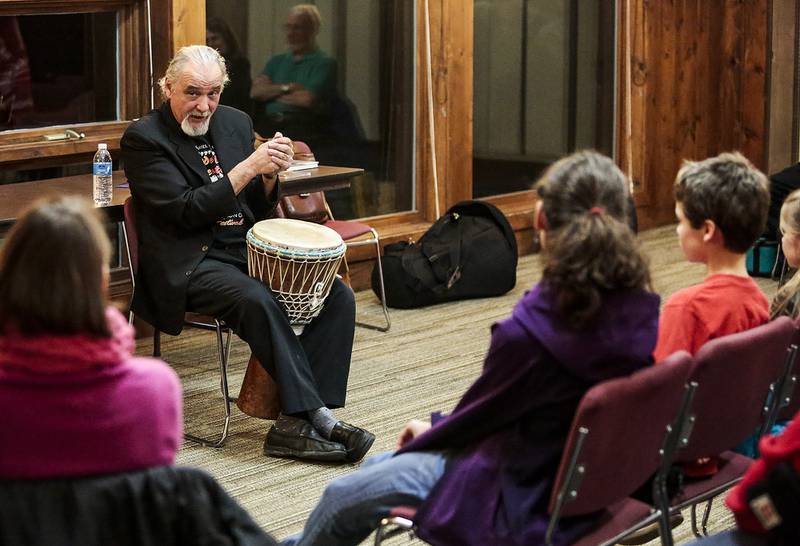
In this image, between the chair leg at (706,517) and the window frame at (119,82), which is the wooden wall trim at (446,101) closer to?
the window frame at (119,82)

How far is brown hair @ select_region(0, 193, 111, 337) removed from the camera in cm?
180

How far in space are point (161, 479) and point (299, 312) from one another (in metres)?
2.00

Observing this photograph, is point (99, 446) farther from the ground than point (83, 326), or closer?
closer

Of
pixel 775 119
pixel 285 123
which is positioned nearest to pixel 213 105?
pixel 285 123

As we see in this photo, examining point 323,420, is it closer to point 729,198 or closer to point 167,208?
point 167,208

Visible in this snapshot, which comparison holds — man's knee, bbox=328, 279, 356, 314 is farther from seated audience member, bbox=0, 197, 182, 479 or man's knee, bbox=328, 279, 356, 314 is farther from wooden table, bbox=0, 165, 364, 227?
seated audience member, bbox=0, 197, 182, 479

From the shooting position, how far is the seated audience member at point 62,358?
5.92 feet

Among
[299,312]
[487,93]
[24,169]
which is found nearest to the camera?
[299,312]

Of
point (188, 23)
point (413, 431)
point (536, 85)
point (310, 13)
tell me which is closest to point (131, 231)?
point (188, 23)

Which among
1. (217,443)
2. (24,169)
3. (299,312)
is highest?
(24,169)

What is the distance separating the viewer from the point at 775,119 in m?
7.71

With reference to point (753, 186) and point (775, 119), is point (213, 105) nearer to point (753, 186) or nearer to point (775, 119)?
point (753, 186)

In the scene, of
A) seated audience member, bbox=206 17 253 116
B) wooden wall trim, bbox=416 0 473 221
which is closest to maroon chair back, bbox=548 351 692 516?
seated audience member, bbox=206 17 253 116

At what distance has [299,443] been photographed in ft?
12.4
